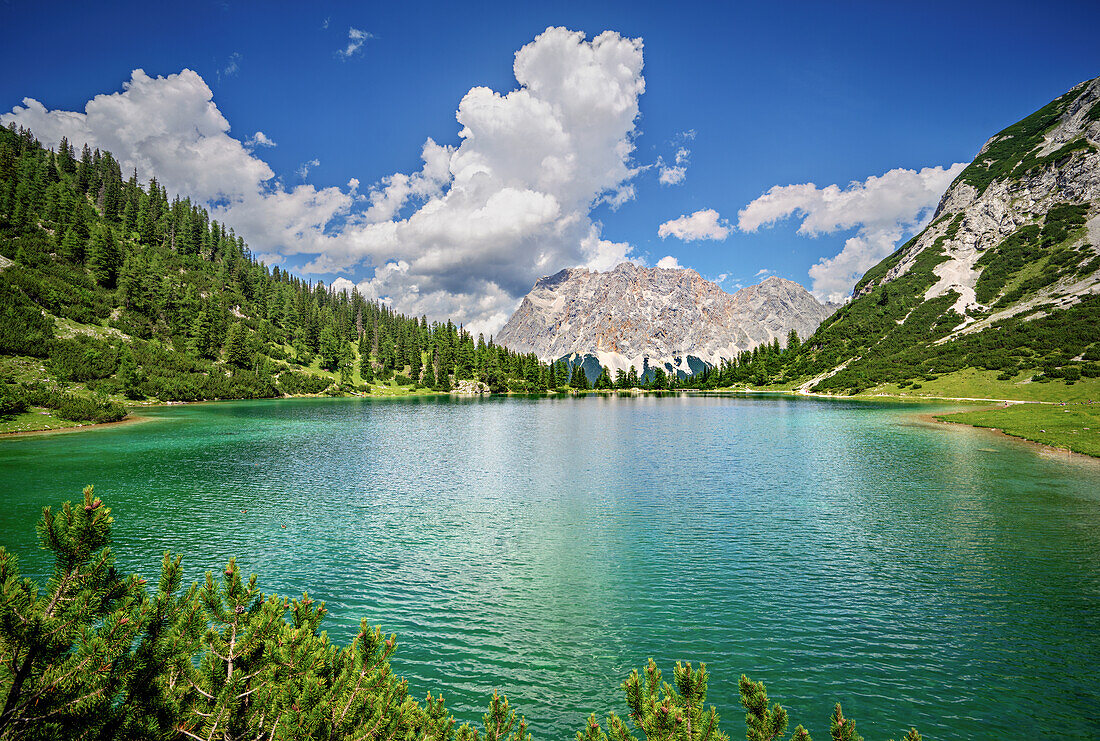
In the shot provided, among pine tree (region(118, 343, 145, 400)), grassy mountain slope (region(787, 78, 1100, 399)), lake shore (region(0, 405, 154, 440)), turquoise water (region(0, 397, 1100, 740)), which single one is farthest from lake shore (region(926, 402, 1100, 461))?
pine tree (region(118, 343, 145, 400))

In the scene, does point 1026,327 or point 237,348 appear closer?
point 1026,327

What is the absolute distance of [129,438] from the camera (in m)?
55.3

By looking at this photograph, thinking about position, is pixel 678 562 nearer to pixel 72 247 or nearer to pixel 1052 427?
pixel 1052 427

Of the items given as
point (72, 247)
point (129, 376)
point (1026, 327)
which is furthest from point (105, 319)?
point (1026, 327)

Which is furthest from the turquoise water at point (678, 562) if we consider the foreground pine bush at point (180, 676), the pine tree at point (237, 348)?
the pine tree at point (237, 348)

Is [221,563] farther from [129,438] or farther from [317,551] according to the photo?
[129,438]

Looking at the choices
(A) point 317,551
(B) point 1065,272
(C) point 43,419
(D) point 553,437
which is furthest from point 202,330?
(B) point 1065,272

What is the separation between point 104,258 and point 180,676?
637 ft

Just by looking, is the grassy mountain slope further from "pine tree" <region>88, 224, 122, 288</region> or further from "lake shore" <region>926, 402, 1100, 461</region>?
"pine tree" <region>88, 224, 122, 288</region>

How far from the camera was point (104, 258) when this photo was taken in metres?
143

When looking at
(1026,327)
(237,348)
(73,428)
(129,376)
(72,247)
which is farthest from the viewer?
(237,348)

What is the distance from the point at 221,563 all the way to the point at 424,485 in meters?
16.3

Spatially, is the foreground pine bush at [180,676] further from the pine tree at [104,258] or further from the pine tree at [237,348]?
the pine tree at [104,258]

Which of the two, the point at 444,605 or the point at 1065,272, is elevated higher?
the point at 1065,272
